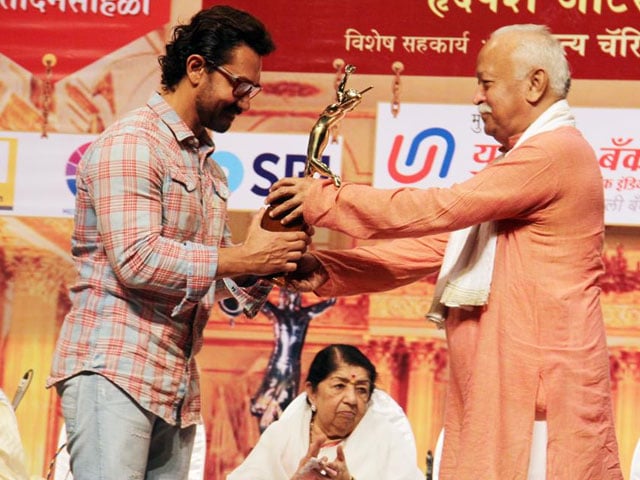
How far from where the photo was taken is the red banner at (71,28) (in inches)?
214

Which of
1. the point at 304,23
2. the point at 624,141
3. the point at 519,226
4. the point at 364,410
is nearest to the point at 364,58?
the point at 304,23

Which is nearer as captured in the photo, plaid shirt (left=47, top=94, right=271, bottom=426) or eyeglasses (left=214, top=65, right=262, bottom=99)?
plaid shirt (left=47, top=94, right=271, bottom=426)

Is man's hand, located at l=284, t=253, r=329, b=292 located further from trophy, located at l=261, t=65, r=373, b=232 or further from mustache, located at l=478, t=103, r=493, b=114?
mustache, located at l=478, t=103, r=493, b=114

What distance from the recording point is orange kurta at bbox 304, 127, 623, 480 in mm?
2760

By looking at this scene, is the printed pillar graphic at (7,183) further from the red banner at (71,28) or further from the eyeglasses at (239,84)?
the eyeglasses at (239,84)

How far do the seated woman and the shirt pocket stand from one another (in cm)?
168

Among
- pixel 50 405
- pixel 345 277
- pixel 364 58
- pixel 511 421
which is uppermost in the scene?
pixel 364 58

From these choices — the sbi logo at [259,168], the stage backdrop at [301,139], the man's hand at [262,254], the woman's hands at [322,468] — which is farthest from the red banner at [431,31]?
the man's hand at [262,254]

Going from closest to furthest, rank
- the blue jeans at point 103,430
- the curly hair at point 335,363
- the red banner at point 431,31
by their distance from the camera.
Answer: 1. the blue jeans at point 103,430
2. the curly hair at point 335,363
3. the red banner at point 431,31

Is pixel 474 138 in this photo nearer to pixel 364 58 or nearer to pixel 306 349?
pixel 364 58

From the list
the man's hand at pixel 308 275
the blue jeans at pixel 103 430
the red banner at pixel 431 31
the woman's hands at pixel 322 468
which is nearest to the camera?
the blue jeans at pixel 103 430

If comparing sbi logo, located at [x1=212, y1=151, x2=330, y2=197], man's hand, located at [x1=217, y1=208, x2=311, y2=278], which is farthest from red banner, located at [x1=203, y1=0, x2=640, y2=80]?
man's hand, located at [x1=217, y1=208, x2=311, y2=278]

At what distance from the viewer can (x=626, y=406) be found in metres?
5.22

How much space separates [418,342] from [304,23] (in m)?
Result: 1.48
